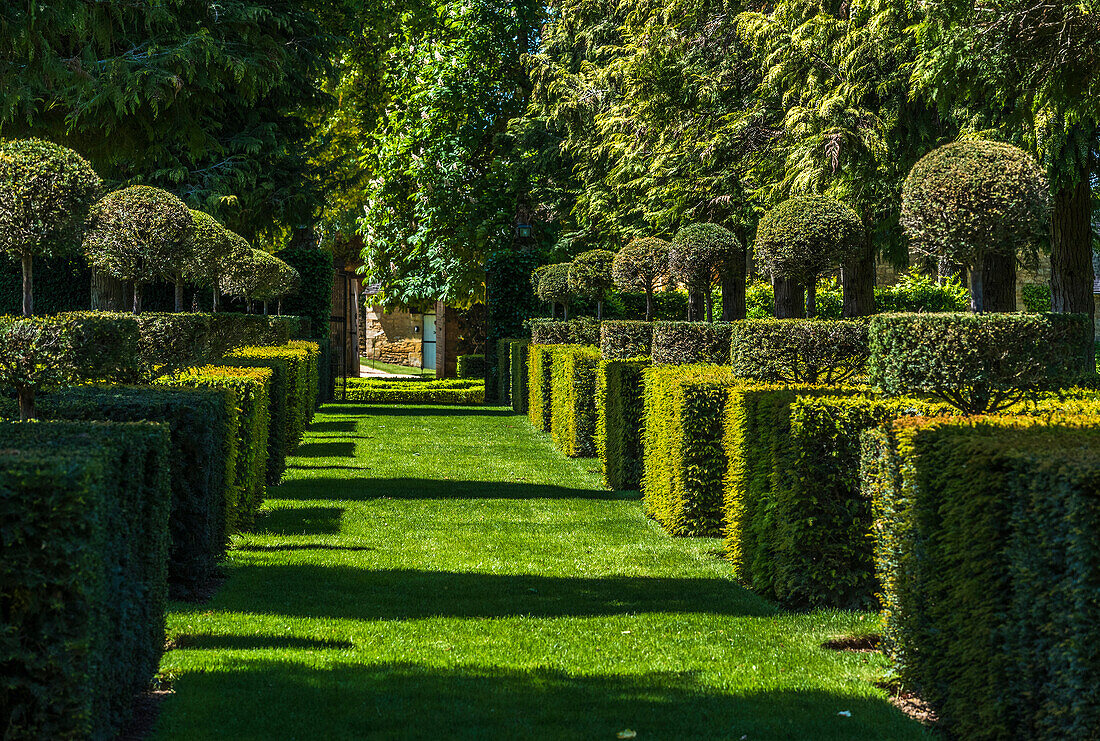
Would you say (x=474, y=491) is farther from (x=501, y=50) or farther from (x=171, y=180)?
(x=501, y=50)

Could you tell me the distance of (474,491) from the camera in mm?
13000

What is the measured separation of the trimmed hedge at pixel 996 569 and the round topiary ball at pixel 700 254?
12.0 m

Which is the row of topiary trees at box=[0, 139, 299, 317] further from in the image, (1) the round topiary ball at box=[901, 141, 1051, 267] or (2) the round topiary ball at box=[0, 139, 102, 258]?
(1) the round topiary ball at box=[901, 141, 1051, 267]

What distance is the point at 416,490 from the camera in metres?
12.9

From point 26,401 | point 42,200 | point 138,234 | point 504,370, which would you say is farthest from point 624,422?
point 504,370

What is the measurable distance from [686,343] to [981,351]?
8.24m

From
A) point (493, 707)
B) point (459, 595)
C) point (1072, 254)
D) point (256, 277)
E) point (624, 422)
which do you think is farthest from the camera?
point (256, 277)

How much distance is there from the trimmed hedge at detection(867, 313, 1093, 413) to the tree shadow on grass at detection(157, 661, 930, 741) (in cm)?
244

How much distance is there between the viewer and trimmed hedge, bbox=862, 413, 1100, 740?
148 inches

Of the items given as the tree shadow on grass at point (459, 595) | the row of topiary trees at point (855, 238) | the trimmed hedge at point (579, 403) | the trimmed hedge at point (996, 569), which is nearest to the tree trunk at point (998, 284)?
the row of topiary trees at point (855, 238)

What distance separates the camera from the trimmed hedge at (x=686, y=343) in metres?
15.0

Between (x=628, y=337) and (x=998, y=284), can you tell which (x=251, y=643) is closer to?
(x=628, y=337)

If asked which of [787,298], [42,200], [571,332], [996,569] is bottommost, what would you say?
[996,569]

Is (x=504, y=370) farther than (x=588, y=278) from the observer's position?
Yes
